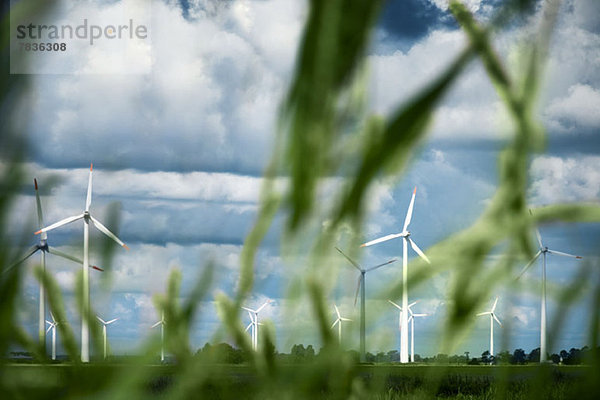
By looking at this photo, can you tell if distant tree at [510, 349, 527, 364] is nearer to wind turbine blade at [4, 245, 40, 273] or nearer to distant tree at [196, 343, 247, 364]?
distant tree at [196, 343, 247, 364]

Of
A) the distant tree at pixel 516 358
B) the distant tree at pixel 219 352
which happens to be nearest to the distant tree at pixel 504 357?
the distant tree at pixel 516 358

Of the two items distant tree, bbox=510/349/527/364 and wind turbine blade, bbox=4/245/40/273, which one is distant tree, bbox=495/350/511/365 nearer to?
distant tree, bbox=510/349/527/364

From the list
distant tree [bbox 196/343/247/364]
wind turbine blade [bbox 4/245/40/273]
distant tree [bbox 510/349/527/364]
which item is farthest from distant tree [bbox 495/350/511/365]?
wind turbine blade [bbox 4/245/40/273]

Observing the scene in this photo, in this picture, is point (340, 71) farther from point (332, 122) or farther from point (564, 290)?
point (564, 290)

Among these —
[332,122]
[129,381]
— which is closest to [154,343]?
[129,381]

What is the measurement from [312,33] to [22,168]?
0.58 feet

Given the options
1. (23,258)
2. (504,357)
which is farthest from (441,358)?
(23,258)

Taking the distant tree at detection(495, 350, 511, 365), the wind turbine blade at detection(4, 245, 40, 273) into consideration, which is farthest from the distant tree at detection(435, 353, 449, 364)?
the wind turbine blade at detection(4, 245, 40, 273)

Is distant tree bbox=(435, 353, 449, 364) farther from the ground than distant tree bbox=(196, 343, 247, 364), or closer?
closer

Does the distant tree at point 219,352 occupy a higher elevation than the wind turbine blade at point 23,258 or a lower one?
lower

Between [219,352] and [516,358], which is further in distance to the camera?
[516,358]

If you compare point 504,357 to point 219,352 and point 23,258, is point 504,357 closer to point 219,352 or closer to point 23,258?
point 219,352

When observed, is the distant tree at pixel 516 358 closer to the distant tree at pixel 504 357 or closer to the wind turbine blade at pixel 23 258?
the distant tree at pixel 504 357

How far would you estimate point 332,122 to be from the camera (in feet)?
1.16
